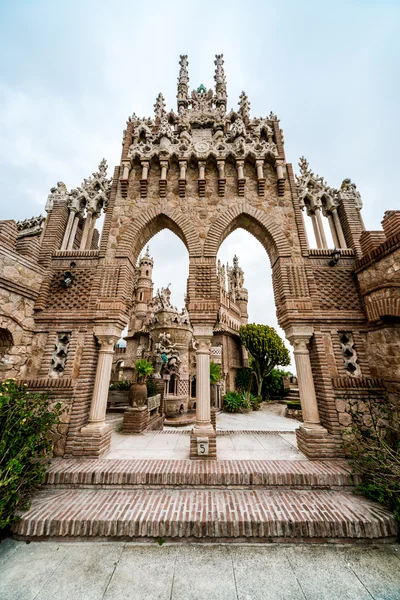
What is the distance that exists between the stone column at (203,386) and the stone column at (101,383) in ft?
6.68

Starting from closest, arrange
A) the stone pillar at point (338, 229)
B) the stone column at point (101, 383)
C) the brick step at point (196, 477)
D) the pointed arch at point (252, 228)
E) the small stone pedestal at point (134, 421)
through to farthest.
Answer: the brick step at point (196, 477), the stone column at point (101, 383), the pointed arch at point (252, 228), the stone pillar at point (338, 229), the small stone pedestal at point (134, 421)

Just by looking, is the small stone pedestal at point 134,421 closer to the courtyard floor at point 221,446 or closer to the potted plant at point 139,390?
the courtyard floor at point 221,446

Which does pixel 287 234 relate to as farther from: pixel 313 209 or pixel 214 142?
pixel 214 142

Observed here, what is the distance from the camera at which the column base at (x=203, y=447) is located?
432 centimetres

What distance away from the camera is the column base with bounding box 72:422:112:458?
438 centimetres

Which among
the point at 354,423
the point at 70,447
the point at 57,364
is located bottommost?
the point at 70,447

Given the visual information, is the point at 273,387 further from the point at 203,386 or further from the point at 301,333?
the point at 203,386

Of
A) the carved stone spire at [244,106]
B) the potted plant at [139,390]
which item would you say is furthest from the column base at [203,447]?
the carved stone spire at [244,106]

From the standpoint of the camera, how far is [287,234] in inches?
230

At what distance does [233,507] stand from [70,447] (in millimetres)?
3328

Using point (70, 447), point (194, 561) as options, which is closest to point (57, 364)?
point (70, 447)

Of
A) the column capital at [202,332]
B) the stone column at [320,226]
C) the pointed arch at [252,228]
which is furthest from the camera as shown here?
the stone column at [320,226]

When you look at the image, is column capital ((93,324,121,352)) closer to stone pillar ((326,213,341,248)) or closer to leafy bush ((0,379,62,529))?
leafy bush ((0,379,62,529))

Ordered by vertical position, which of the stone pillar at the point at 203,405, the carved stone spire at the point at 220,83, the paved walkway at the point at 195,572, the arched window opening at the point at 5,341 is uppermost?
the carved stone spire at the point at 220,83
